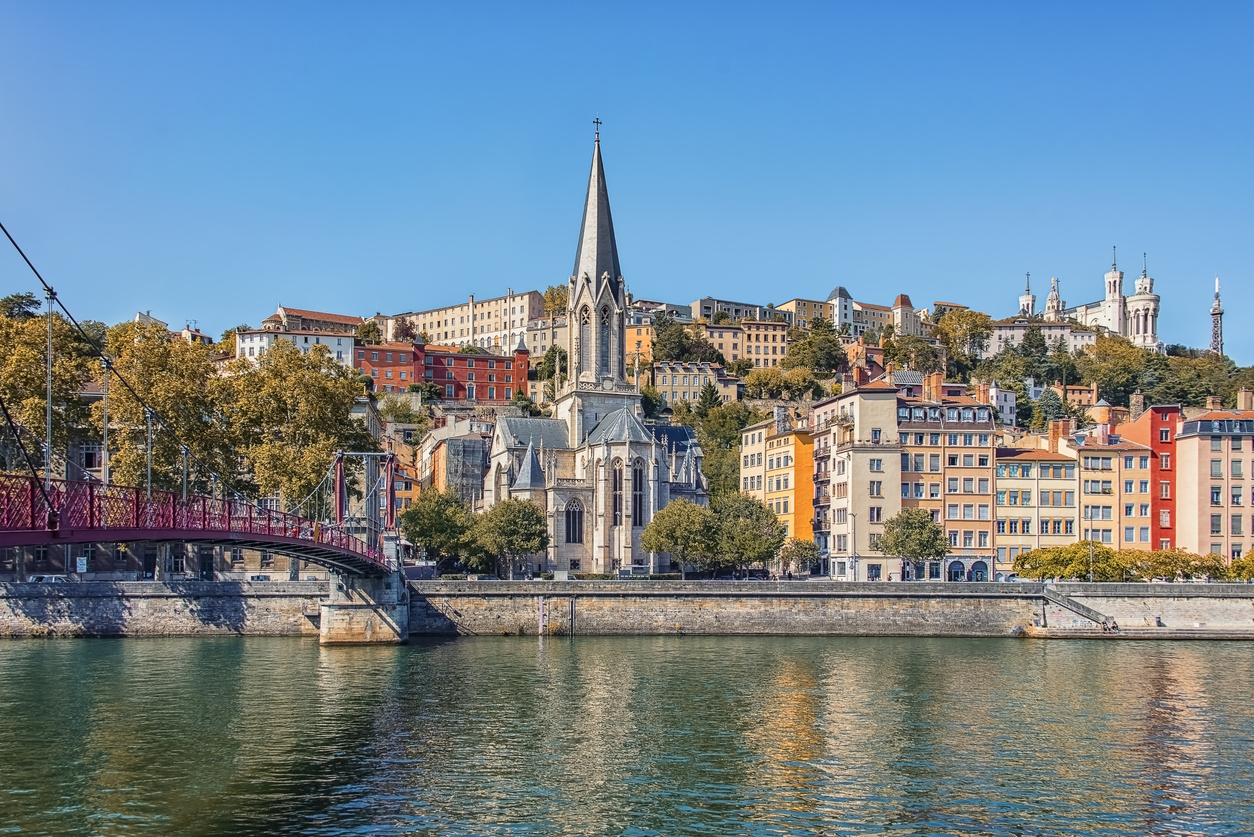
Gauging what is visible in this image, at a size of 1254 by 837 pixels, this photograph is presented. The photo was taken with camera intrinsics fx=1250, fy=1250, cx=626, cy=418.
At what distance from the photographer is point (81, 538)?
85.8 ft

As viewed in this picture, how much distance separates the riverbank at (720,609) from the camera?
54.6m

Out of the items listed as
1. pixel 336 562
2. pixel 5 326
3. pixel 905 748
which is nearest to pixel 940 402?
pixel 336 562

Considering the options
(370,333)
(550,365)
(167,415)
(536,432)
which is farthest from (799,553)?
(370,333)

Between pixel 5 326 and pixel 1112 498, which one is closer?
pixel 5 326

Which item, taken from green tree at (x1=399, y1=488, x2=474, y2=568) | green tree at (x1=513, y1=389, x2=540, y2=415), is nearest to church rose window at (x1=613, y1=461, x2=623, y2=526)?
green tree at (x1=399, y1=488, x2=474, y2=568)

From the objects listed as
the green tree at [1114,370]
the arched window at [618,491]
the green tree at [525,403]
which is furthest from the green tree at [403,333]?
the arched window at [618,491]

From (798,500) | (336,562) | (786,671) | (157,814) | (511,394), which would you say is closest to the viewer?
(157,814)

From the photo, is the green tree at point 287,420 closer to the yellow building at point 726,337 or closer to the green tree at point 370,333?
the green tree at point 370,333

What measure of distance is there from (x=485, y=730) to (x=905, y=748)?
35.3 ft

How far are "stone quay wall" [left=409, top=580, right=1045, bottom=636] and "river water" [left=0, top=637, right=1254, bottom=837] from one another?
6322mm

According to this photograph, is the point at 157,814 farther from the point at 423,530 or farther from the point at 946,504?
the point at 946,504

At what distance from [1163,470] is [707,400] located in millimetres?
61427

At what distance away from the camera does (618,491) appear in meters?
75.4

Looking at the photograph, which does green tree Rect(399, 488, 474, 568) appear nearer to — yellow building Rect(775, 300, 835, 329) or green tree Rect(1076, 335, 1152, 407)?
green tree Rect(1076, 335, 1152, 407)
